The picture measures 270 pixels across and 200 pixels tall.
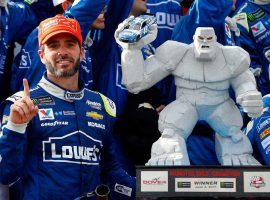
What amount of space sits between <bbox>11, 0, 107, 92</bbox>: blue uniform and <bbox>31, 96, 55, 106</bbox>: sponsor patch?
0.48m

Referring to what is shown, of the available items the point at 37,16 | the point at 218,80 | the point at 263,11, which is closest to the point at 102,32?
the point at 37,16

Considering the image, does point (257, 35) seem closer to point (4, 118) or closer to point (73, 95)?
point (73, 95)

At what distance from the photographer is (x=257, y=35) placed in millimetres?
4227

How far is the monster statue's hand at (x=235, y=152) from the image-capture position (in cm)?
317

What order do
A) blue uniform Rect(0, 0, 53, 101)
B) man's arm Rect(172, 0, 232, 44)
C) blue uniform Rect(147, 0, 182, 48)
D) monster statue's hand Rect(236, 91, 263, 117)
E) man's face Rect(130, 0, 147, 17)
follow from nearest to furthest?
monster statue's hand Rect(236, 91, 263, 117), man's arm Rect(172, 0, 232, 44), blue uniform Rect(0, 0, 53, 101), man's face Rect(130, 0, 147, 17), blue uniform Rect(147, 0, 182, 48)

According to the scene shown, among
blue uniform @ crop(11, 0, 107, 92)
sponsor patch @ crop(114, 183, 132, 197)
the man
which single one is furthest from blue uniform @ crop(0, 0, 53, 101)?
sponsor patch @ crop(114, 183, 132, 197)

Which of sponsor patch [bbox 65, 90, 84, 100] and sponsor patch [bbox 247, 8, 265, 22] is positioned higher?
sponsor patch [bbox 247, 8, 265, 22]

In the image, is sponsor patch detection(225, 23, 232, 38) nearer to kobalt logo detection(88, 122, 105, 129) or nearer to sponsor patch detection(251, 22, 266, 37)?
sponsor patch detection(251, 22, 266, 37)

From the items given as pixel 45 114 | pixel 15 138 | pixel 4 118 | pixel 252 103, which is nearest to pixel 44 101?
pixel 45 114

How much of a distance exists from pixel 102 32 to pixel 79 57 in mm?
734

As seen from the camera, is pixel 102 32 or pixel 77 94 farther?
pixel 102 32

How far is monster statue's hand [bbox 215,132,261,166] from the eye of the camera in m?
3.17

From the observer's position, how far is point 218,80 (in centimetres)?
319

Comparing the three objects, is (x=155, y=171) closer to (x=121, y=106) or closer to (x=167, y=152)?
(x=167, y=152)
